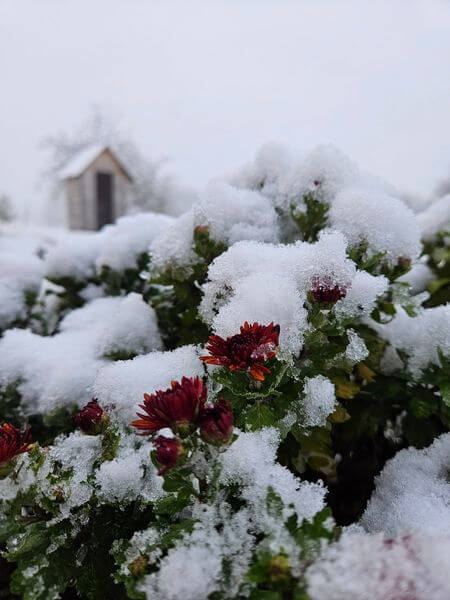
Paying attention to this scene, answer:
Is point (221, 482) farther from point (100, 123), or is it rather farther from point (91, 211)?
point (100, 123)

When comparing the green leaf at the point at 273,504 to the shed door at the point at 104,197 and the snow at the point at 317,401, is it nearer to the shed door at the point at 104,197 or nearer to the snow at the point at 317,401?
the snow at the point at 317,401

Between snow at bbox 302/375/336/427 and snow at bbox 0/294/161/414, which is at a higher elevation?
snow at bbox 302/375/336/427

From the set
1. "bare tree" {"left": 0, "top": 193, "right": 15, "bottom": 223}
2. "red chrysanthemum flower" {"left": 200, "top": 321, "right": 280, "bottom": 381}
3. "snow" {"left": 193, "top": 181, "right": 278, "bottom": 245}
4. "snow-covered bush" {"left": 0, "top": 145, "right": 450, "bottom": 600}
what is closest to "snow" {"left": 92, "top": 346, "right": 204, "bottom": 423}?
"snow-covered bush" {"left": 0, "top": 145, "right": 450, "bottom": 600}

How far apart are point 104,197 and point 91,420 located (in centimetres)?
1345

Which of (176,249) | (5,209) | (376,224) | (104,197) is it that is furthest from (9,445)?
(5,209)

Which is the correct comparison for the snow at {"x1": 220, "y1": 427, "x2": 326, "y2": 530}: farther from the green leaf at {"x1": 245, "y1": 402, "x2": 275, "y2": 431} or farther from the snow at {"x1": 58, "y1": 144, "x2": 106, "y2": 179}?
the snow at {"x1": 58, "y1": 144, "x2": 106, "y2": 179}

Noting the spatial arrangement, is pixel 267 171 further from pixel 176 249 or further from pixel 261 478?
pixel 261 478

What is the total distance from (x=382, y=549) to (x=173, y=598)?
27 cm

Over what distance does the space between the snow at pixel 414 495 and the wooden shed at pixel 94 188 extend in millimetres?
13012

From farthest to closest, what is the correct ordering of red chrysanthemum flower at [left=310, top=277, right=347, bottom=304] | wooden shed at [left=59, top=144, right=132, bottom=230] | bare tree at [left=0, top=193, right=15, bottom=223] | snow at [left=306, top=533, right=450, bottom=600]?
bare tree at [left=0, top=193, right=15, bottom=223] < wooden shed at [left=59, top=144, right=132, bottom=230] < red chrysanthemum flower at [left=310, top=277, right=347, bottom=304] < snow at [left=306, top=533, right=450, bottom=600]

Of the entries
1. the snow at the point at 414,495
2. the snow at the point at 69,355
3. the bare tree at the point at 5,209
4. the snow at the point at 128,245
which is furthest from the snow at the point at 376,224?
the bare tree at the point at 5,209

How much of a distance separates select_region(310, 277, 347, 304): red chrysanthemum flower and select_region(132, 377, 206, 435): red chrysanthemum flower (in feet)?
0.84

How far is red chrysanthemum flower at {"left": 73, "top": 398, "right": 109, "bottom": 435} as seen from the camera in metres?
0.78

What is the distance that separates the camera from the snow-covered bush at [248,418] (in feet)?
2.00
